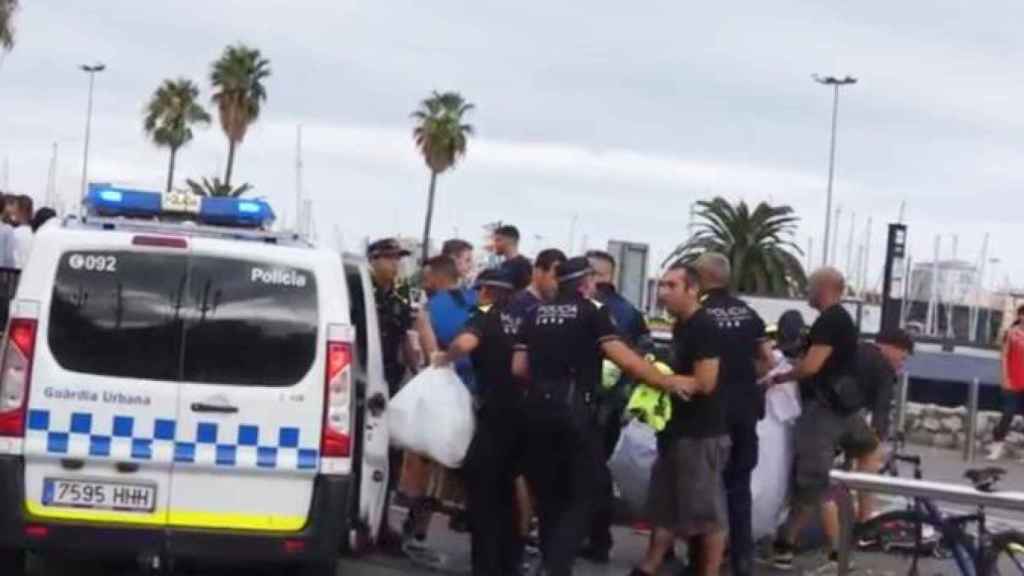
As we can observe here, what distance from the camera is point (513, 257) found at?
11172 millimetres

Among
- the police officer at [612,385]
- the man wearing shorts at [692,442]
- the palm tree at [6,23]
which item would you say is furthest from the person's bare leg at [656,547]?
the palm tree at [6,23]

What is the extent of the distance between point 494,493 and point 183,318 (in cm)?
210

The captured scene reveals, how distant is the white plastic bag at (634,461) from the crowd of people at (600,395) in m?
0.09

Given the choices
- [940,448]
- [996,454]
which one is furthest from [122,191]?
[940,448]

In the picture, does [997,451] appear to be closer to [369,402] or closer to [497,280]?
[497,280]

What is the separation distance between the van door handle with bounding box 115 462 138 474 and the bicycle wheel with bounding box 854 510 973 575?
13.7 feet

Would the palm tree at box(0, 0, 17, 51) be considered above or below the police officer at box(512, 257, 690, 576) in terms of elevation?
above

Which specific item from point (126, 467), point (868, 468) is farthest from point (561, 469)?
point (868, 468)

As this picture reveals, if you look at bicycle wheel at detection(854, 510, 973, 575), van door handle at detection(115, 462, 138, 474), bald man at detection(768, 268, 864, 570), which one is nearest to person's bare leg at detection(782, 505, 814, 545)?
bald man at detection(768, 268, 864, 570)

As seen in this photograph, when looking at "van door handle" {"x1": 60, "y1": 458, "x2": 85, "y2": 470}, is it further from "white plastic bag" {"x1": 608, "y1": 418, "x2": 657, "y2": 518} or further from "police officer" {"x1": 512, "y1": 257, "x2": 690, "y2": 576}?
"white plastic bag" {"x1": 608, "y1": 418, "x2": 657, "y2": 518}

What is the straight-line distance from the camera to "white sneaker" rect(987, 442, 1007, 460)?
2188 centimetres

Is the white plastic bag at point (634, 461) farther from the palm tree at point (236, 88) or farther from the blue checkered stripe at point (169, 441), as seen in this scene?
the palm tree at point (236, 88)

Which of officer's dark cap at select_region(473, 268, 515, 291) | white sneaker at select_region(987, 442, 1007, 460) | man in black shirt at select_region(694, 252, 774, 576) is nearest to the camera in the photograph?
man in black shirt at select_region(694, 252, 774, 576)

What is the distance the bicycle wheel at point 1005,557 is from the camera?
8984 millimetres
